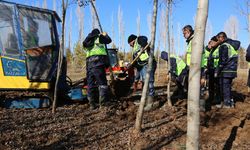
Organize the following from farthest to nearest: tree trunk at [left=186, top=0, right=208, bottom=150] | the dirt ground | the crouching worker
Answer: the crouching worker, the dirt ground, tree trunk at [left=186, top=0, right=208, bottom=150]

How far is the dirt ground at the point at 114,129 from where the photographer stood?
186 inches

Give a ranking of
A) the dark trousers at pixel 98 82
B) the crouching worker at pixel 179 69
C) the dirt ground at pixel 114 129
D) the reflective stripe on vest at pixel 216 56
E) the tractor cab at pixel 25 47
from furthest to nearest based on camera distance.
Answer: the reflective stripe on vest at pixel 216 56
the crouching worker at pixel 179 69
the dark trousers at pixel 98 82
the tractor cab at pixel 25 47
the dirt ground at pixel 114 129

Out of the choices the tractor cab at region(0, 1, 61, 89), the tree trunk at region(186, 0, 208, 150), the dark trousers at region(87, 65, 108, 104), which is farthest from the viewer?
the dark trousers at region(87, 65, 108, 104)

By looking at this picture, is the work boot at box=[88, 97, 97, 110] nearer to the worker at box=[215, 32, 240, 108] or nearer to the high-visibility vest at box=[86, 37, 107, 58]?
the high-visibility vest at box=[86, 37, 107, 58]

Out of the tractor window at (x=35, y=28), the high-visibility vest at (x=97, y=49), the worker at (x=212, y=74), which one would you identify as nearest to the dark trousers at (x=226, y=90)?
the worker at (x=212, y=74)

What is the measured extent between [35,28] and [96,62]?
4.92 ft

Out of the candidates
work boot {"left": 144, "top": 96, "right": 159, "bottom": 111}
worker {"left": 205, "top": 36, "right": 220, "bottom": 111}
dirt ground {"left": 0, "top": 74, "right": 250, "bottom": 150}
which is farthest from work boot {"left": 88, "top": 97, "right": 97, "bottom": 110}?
worker {"left": 205, "top": 36, "right": 220, "bottom": 111}

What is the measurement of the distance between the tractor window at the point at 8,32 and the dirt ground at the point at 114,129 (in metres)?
1.27

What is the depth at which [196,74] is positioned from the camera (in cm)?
306

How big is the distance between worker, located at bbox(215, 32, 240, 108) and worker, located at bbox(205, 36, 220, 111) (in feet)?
1.73

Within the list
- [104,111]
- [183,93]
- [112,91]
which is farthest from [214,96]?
[104,111]

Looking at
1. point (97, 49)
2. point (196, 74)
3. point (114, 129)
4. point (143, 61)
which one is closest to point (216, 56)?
point (143, 61)

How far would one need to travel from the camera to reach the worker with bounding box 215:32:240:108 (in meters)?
7.09

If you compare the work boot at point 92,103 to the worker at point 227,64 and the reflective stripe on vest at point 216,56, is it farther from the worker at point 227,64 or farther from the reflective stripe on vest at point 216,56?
the reflective stripe on vest at point 216,56
